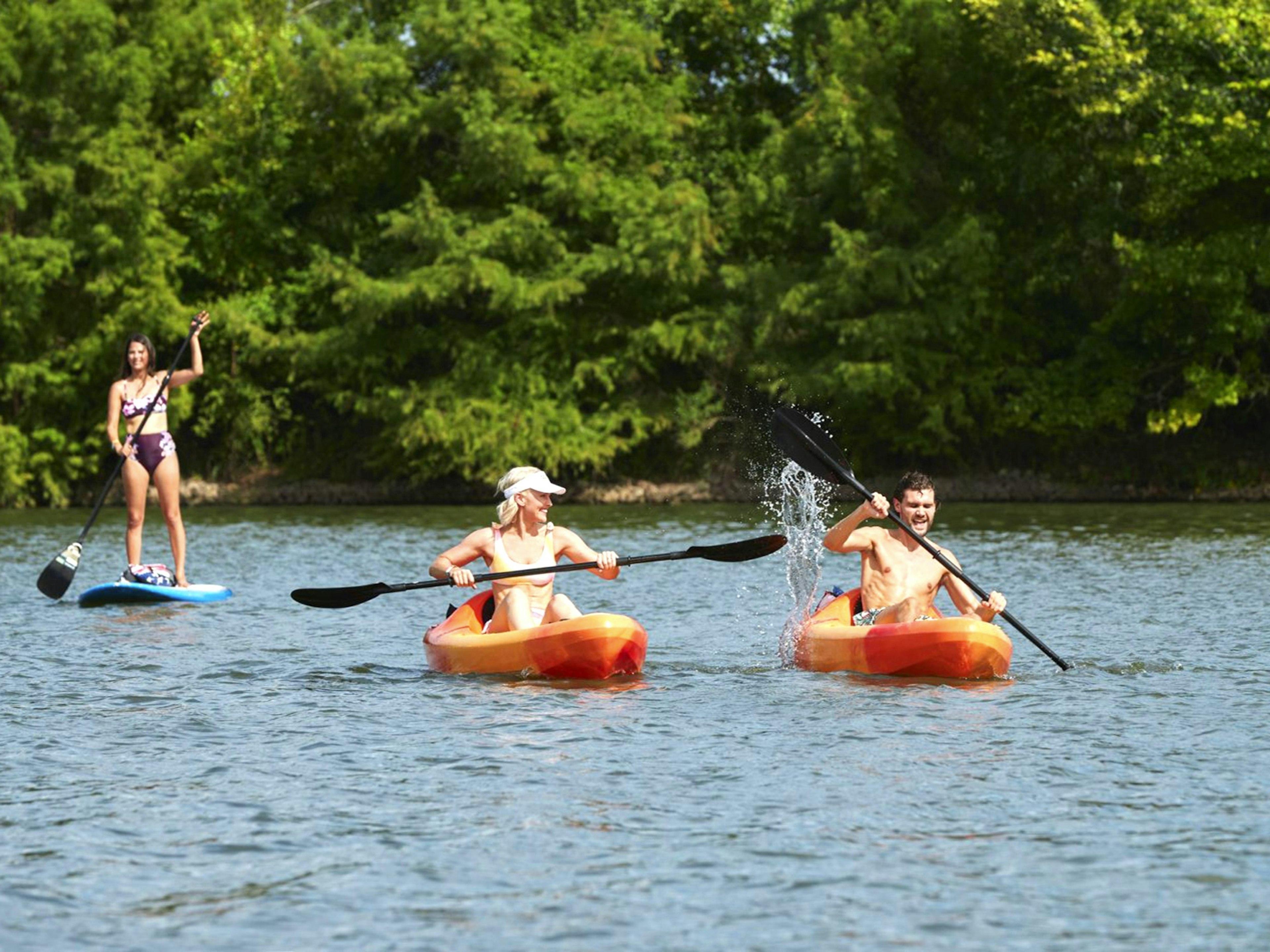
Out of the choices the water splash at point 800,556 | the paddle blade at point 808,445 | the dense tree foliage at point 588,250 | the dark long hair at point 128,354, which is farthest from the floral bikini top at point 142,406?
the dense tree foliage at point 588,250

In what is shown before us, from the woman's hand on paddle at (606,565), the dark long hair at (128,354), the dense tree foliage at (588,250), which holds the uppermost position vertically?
the dense tree foliage at (588,250)

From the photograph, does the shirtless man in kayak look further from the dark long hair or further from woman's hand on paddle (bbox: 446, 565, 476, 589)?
the dark long hair

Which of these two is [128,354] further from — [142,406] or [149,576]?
[149,576]

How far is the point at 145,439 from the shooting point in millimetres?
15516

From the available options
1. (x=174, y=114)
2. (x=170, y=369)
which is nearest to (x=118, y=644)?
(x=170, y=369)

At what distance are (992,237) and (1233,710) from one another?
77.8ft

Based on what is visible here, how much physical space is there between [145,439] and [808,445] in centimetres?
602

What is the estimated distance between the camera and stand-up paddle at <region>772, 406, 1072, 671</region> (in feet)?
35.9

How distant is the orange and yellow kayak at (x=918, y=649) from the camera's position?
10.3m

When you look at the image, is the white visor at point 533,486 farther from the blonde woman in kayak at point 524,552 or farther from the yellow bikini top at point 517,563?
the yellow bikini top at point 517,563

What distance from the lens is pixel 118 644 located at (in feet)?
41.0

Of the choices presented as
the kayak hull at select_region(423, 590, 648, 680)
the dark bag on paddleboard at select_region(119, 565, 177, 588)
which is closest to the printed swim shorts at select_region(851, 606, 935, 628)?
the kayak hull at select_region(423, 590, 648, 680)

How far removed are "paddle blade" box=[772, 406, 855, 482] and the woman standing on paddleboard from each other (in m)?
5.23

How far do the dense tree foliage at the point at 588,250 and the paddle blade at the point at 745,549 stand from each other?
20126 mm
